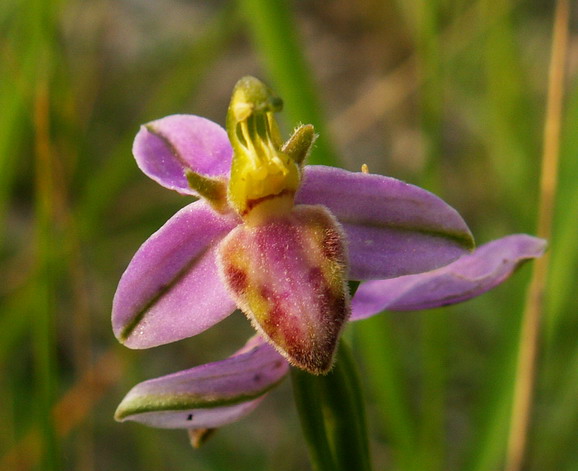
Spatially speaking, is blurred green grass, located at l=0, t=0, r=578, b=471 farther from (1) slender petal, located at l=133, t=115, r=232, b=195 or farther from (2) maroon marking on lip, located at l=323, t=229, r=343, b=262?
(2) maroon marking on lip, located at l=323, t=229, r=343, b=262

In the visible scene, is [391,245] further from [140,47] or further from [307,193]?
[140,47]

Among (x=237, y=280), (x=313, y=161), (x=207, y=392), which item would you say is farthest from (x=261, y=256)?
(x=313, y=161)

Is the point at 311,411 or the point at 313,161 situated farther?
the point at 313,161

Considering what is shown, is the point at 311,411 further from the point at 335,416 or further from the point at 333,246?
the point at 333,246

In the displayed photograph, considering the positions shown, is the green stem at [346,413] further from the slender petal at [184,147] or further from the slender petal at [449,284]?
the slender petal at [184,147]

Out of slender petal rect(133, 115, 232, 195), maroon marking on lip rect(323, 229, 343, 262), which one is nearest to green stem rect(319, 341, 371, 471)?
maroon marking on lip rect(323, 229, 343, 262)

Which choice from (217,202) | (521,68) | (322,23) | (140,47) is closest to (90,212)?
(217,202)
